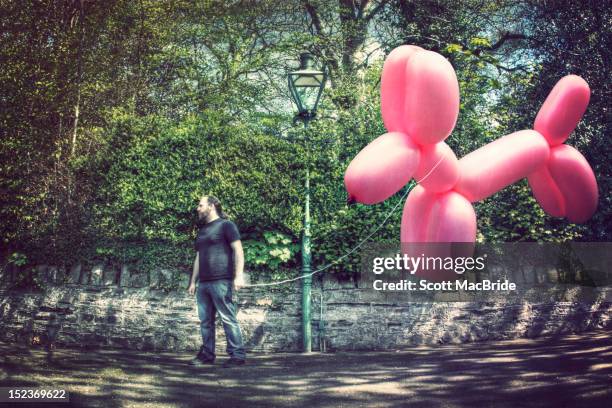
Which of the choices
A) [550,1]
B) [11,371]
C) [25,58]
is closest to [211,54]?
[25,58]

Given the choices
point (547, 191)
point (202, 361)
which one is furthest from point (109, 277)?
point (547, 191)

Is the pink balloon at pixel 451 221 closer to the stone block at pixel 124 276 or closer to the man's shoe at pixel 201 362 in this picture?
the man's shoe at pixel 201 362

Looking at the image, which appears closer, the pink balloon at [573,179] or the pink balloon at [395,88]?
the pink balloon at [395,88]

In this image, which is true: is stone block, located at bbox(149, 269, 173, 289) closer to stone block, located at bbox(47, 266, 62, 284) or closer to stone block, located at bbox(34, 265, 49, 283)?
stone block, located at bbox(47, 266, 62, 284)

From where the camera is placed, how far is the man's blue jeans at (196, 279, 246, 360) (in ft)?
20.5

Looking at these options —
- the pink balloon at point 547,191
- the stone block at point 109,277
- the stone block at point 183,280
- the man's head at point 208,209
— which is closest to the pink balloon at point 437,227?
the pink balloon at point 547,191

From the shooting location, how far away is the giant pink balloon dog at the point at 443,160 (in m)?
3.81

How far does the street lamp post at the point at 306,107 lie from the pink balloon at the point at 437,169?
11.7 feet

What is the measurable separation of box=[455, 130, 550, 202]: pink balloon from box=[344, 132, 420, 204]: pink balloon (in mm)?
536

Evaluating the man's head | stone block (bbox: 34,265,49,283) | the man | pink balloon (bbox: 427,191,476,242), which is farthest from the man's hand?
stone block (bbox: 34,265,49,283)

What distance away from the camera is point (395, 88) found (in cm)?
417

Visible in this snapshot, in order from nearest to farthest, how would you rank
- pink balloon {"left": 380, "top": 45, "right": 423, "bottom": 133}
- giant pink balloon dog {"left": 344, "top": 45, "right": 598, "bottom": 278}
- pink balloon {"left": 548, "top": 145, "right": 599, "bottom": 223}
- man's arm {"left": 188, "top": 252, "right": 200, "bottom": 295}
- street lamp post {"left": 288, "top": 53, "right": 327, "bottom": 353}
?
giant pink balloon dog {"left": 344, "top": 45, "right": 598, "bottom": 278}, pink balloon {"left": 380, "top": 45, "right": 423, "bottom": 133}, pink balloon {"left": 548, "top": 145, "right": 599, "bottom": 223}, man's arm {"left": 188, "top": 252, "right": 200, "bottom": 295}, street lamp post {"left": 288, "top": 53, "right": 327, "bottom": 353}

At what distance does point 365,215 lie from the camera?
811 cm

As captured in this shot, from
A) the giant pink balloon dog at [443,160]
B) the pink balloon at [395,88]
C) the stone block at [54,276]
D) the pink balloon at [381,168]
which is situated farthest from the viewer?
the stone block at [54,276]
